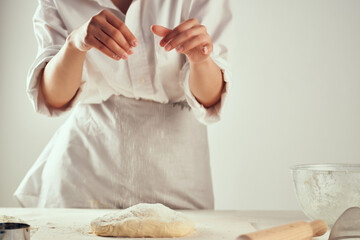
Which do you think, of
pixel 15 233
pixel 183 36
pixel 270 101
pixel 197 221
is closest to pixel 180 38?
pixel 183 36

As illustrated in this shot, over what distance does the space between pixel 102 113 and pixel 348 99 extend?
1.61m

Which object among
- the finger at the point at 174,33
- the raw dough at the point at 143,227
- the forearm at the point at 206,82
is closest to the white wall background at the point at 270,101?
the forearm at the point at 206,82

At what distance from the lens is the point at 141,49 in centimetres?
116

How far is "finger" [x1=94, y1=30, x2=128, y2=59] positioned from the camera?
34.4 inches

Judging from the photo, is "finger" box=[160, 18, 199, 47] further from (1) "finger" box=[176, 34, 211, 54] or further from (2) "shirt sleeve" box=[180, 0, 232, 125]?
(2) "shirt sleeve" box=[180, 0, 232, 125]

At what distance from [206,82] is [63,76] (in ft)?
1.13

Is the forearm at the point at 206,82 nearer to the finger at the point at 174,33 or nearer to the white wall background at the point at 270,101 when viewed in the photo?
the finger at the point at 174,33

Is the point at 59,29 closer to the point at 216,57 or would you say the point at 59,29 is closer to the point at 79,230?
the point at 216,57

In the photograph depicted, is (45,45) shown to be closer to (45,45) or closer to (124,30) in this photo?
(45,45)

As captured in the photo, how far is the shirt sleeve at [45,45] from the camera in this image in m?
1.11

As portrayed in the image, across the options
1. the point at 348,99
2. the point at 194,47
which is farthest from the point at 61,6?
the point at 348,99

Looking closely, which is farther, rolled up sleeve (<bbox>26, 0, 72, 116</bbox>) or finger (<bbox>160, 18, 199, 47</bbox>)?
rolled up sleeve (<bbox>26, 0, 72, 116</bbox>)

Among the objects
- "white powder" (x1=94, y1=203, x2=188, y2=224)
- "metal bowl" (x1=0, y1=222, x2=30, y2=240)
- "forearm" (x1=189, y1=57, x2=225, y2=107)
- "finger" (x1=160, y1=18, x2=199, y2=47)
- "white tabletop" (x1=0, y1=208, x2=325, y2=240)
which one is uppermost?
"finger" (x1=160, y1=18, x2=199, y2=47)

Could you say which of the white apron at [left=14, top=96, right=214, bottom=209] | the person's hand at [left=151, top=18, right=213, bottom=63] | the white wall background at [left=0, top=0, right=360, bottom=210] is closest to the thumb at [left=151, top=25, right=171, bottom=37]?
the person's hand at [left=151, top=18, right=213, bottom=63]
